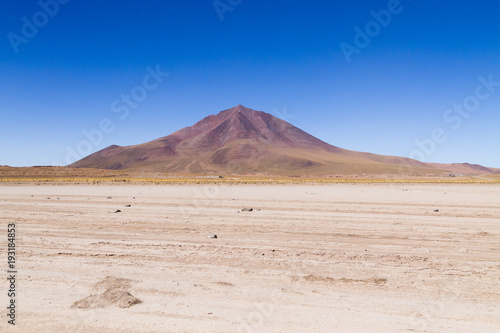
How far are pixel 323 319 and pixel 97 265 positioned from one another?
5.21 m

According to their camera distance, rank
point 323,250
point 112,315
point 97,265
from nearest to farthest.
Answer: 1. point 112,315
2. point 97,265
3. point 323,250

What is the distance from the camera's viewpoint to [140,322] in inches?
187

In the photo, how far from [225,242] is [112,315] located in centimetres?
508

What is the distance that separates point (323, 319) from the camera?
482 centimetres

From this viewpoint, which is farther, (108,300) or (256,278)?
(256,278)

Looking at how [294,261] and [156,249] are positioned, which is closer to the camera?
[294,261]

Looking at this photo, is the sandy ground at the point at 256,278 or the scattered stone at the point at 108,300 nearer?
the sandy ground at the point at 256,278

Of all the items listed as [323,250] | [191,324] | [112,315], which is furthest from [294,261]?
[112,315]

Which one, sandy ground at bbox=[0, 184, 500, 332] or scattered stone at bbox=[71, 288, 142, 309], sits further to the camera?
scattered stone at bbox=[71, 288, 142, 309]

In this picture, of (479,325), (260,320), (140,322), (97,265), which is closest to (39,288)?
(97,265)

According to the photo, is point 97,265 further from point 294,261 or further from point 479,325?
point 479,325

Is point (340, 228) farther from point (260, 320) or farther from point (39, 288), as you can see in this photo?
point (39, 288)

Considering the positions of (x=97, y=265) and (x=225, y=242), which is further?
(x=225, y=242)

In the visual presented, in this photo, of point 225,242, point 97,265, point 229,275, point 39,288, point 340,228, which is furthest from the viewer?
point 340,228
